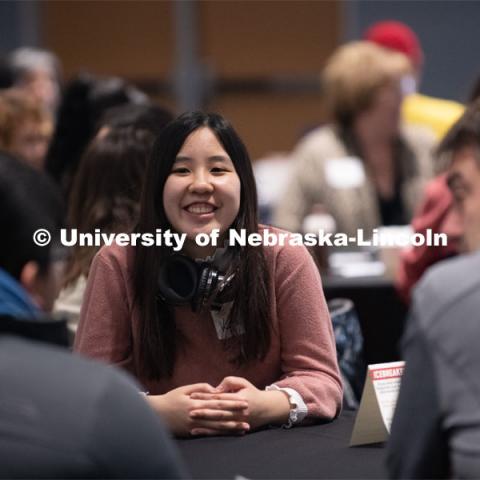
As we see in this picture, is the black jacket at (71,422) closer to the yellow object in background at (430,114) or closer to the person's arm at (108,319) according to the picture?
the person's arm at (108,319)

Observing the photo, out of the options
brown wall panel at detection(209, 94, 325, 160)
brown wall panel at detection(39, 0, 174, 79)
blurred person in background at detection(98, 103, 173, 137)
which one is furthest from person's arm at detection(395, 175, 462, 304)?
brown wall panel at detection(39, 0, 174, 79)

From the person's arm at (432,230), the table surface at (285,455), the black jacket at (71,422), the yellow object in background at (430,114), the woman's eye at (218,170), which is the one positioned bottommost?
the table surface at (285,455)

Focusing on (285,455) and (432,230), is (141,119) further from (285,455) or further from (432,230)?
(285,455)

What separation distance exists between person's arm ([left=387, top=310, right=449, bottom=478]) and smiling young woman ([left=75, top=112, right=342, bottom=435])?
1.99 feet

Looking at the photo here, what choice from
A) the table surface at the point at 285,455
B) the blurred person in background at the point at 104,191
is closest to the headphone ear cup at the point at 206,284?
the table surface at the point at 285,455

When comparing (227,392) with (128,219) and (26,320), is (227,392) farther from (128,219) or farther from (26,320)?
(128,219)

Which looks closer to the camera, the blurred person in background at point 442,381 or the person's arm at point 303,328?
the blurred person in background at point 442,381

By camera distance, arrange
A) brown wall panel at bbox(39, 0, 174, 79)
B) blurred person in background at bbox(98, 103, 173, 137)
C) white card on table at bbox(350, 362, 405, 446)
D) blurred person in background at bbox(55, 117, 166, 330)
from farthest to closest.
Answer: brown wall panel at bbox(39, 0, 174, 79) → blurred person in background at bbox(98, 103, 173, 137) → blurred person in background at bbox(55, 117, 166, 330) → white card on table at bbox(350, 362, 405, 446)

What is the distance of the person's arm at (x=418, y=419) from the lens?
171 cm

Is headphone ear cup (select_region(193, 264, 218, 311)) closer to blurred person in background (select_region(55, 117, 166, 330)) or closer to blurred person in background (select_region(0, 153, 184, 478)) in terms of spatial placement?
blurred person in background (select_region(55, 117, 166, 330))

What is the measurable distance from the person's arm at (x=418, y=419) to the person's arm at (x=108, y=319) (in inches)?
31.4

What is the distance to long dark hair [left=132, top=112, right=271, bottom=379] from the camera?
7.94ft

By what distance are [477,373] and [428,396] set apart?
7cm

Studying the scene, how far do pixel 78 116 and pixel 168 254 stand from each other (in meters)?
2.30
